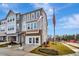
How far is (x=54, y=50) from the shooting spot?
1.78 metres

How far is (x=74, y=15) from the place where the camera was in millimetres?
1782

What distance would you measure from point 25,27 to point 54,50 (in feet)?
1.31

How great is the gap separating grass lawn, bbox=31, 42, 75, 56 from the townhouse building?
0.08 meters

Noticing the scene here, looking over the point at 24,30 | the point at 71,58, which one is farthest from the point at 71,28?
the point at 24,30

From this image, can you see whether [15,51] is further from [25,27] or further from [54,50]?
[54,50]

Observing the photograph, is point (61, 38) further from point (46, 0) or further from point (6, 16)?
point (6, 16)

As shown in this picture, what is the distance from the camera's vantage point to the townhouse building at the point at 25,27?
180cm

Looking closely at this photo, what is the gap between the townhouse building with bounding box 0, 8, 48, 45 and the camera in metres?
1.80

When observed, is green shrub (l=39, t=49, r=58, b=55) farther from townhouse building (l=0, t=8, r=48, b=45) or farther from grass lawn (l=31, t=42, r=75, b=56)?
townhouse building (l=0, t=8, r=48, b=45)

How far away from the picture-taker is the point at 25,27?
1.84 m

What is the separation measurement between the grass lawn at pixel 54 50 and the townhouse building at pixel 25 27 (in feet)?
0.27

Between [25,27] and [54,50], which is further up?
[25,27]

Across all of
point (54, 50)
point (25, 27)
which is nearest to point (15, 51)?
point (25, 27)

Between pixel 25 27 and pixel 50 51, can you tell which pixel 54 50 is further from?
pixel 25 27
